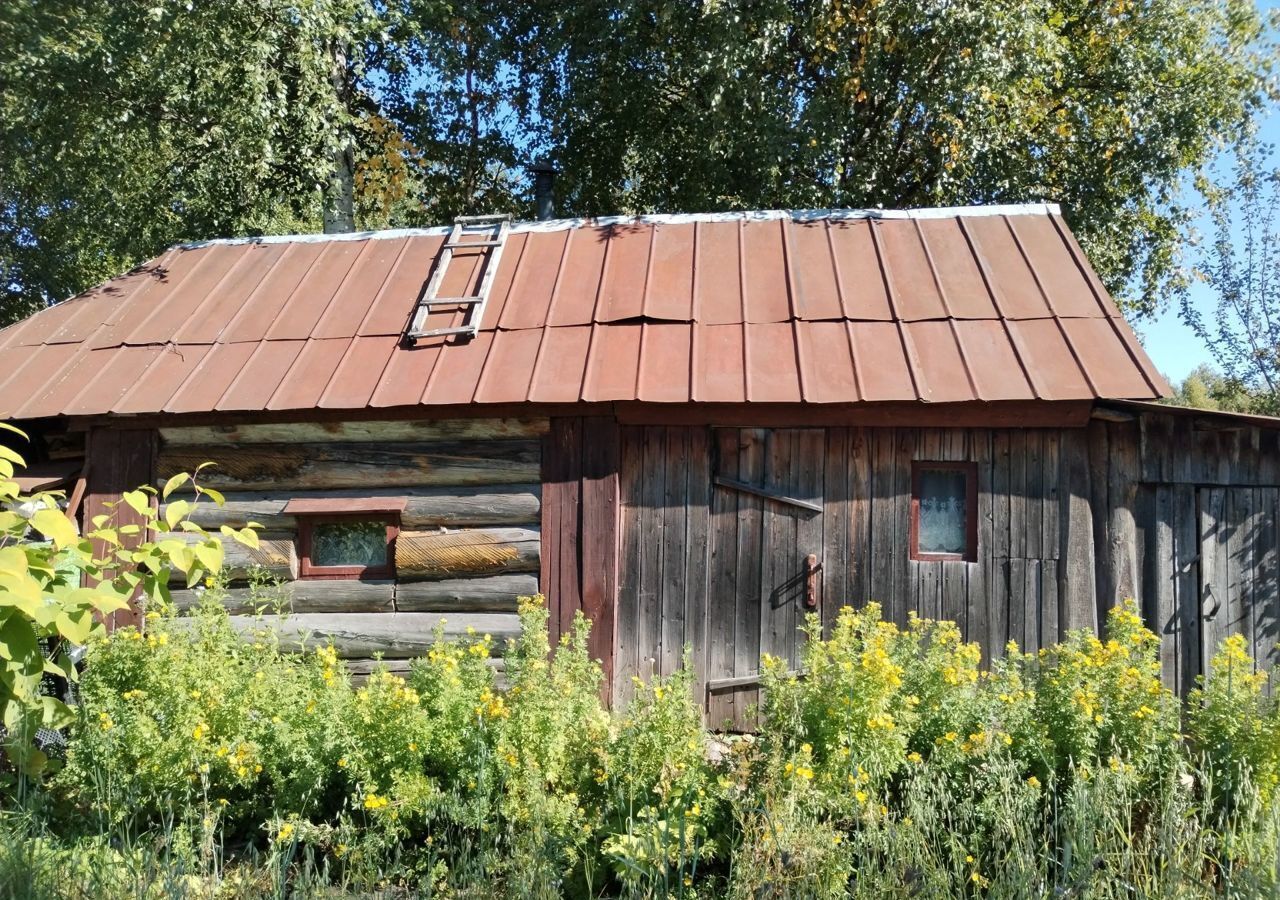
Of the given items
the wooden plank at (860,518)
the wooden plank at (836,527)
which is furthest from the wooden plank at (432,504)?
the wooden plank at (860,518)

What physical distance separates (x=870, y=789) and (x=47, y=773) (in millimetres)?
5023

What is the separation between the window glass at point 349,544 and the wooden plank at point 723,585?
2684 millimetres

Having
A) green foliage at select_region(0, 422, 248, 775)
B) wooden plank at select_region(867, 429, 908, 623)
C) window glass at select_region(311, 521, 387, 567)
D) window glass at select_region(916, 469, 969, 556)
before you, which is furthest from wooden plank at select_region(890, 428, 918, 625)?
green foliage at select_region(0, 422, 248, 775)

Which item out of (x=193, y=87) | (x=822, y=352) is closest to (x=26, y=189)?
(x=193, y=87)

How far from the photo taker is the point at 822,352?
6.88 m

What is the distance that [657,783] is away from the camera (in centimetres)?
429

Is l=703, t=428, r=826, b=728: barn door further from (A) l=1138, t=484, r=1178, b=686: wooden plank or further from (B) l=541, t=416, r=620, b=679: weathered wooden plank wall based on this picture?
(A) l=1138, t=484, r=1178, b=686: wooden plank

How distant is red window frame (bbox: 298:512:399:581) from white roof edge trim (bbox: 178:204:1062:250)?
11.6 feet

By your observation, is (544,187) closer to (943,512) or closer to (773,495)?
(773,495)

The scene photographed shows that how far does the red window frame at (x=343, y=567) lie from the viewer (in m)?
7.20

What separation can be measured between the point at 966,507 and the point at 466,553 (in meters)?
3.86

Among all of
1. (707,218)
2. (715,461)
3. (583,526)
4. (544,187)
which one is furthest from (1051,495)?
(544,187)

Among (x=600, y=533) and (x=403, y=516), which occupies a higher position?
(x=403, y=516)

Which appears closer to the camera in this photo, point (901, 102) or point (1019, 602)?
point (1019, 602)
